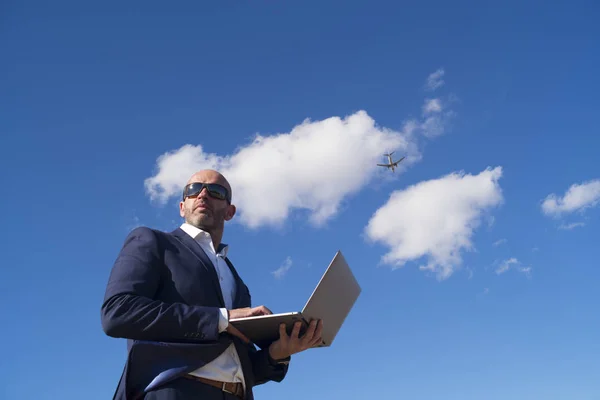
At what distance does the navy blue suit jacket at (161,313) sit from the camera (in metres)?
4.14

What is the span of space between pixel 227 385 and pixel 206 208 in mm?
1993

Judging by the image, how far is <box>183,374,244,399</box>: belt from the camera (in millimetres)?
4300

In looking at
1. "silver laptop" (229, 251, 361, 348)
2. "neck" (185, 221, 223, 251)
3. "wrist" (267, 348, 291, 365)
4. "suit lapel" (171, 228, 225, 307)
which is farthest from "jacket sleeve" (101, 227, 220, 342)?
"neck" (185, 221, 223, 251)

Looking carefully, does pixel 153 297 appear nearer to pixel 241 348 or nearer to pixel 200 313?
pixel 200 313

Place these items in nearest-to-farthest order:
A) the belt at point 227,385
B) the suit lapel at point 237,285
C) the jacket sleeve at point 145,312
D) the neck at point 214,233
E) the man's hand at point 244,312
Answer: the jacket sleeve at point 145,312
the belt at point 227,385
the man's hand at point 244,312
the suit lapel at point 237,285
the neck at point 214,233

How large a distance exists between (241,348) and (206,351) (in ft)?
1.64

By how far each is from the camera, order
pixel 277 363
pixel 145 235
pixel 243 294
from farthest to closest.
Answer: pixel 243 294, pixel 277 363, pixel 145 235

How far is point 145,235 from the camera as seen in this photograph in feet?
15.7

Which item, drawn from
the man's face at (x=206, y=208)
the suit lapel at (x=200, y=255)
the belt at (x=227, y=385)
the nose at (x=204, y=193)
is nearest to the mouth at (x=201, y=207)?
the man's face at (x=206, y=208)

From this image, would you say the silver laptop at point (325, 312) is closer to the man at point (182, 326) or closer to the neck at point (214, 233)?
the man at point (182, 326)

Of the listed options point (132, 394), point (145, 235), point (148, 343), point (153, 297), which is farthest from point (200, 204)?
point (132, 394)

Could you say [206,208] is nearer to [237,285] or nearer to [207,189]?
[207,189]

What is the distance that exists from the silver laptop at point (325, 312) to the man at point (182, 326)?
3.2 inches

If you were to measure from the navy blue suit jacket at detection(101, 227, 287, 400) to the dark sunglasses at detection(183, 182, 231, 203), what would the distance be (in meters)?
1.02
